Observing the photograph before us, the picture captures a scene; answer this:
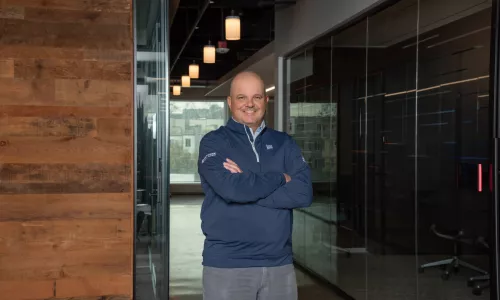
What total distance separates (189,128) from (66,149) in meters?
14.9

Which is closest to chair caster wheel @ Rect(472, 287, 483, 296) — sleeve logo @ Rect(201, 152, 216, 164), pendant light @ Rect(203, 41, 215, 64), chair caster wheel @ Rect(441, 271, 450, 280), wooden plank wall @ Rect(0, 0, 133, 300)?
chair caster wheel @ Rect(441, 271, 450, 280)

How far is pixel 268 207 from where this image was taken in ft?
7.33

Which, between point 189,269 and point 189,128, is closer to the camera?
point 189,269

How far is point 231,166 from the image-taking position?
226cm

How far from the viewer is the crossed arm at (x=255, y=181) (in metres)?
2.18

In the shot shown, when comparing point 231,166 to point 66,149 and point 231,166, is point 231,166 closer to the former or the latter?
point 231,166

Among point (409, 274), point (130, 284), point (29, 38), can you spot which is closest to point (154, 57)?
point (29, 38)

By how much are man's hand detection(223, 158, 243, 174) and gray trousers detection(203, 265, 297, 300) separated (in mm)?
346

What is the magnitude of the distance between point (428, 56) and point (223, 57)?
28.8 feet

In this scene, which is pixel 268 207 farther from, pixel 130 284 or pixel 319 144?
pixel 319 144

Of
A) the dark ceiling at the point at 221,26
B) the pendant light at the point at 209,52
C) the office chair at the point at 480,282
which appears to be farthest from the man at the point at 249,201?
the pendant light at the point at 209,52

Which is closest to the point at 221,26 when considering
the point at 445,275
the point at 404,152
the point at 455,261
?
the point at 404,152

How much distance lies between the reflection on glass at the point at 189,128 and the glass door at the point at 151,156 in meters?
14.6

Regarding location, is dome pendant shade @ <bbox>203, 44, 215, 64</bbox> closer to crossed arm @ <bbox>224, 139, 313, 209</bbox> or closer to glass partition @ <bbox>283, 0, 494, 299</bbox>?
glass partition @ <bbox>283, 0, 494, 299</bbox>
